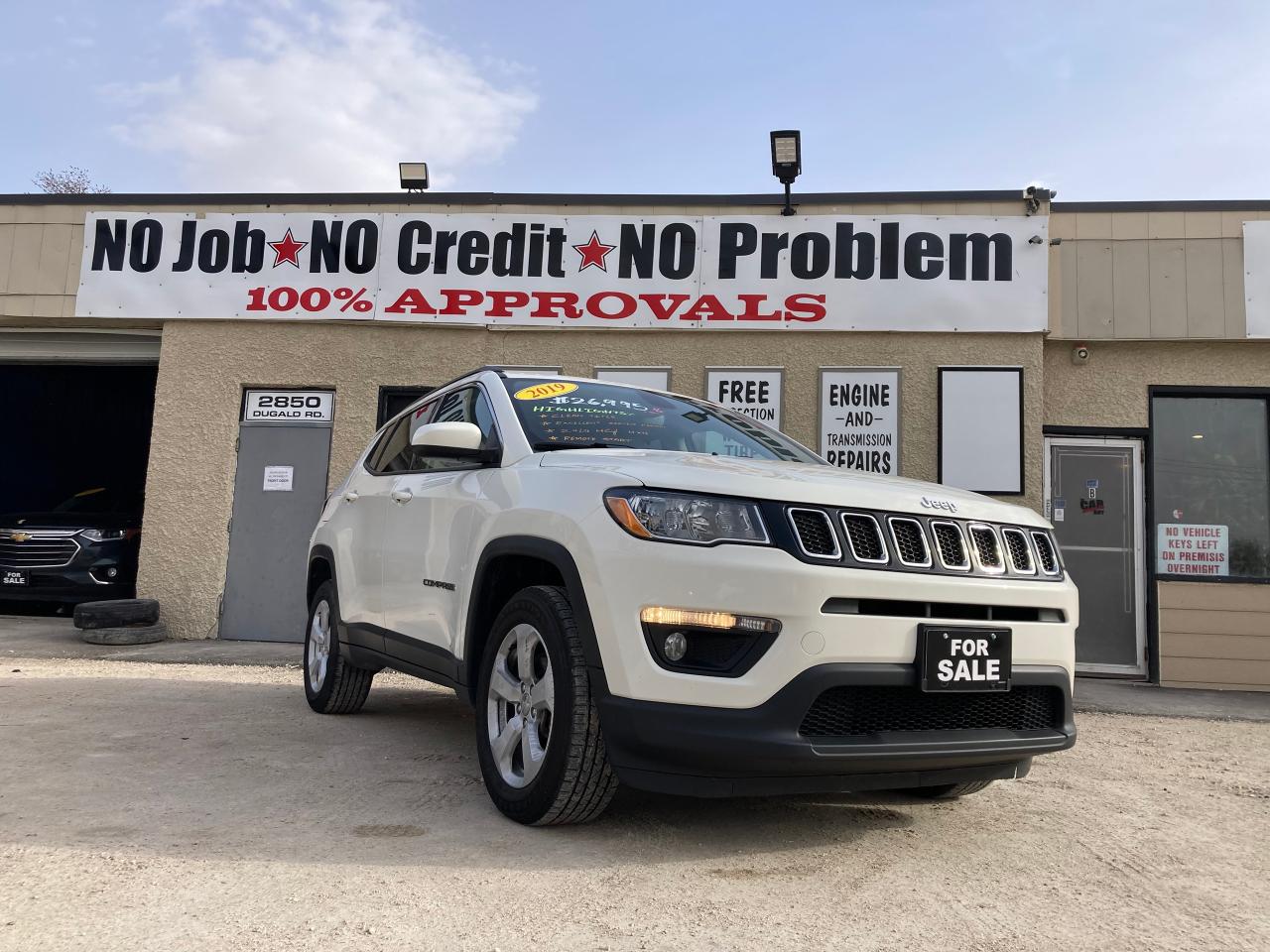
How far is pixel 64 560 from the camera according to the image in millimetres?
10242

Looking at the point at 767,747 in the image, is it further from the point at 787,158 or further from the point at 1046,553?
the point at 787,158

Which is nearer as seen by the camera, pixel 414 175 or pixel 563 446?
pixel 563 446

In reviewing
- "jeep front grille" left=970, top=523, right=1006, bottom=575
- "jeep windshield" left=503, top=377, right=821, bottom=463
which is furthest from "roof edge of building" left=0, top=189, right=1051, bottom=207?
"jeep front grille" left=970, top=523, right=1006, bottom=575

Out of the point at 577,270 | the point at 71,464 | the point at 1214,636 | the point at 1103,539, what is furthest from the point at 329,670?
the point at 71,464

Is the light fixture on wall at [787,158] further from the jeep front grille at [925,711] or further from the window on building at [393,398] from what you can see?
the jeep front grille at [925,711]

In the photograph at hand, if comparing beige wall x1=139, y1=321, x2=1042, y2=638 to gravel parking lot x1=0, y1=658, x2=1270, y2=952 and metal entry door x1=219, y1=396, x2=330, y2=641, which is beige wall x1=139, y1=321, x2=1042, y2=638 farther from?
gravel parking lot x1=0, y1=658, x2=1270, y2=952

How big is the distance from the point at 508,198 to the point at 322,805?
23.4ft

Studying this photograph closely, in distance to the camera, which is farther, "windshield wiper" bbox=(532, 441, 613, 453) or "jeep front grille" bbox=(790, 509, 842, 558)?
"windshield wiper" bbox=(532, 441, 613, 453)

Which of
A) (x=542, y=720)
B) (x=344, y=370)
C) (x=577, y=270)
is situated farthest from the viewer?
(x=344, y=370)

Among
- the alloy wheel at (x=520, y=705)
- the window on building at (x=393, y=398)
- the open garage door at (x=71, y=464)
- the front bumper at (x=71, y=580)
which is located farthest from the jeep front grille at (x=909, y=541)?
the front bumper at (x=71, y=580)

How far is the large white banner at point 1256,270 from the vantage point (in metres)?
8.63

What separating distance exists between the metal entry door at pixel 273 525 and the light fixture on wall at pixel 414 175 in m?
2.62

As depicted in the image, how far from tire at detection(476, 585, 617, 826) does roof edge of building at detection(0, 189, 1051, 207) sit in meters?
6.65

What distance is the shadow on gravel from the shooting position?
121 inches
